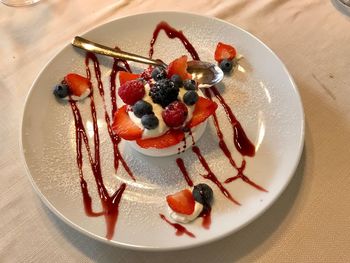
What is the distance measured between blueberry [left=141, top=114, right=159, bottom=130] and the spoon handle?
27cm

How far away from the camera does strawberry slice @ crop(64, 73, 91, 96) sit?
3.91 ft

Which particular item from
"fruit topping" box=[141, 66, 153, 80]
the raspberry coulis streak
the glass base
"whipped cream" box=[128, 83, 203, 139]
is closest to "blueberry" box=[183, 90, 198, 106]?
"whipped cream" box=[128, 83, 203, 139]

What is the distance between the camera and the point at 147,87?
1.11m

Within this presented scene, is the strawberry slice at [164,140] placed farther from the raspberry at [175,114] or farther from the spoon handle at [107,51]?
the spoon handle at [107,51]

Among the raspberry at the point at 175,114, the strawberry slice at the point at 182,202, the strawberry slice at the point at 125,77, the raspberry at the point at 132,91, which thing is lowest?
the strawberry slice at the point at 182,202

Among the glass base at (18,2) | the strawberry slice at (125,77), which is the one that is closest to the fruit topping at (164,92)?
the strawberry slice at (125,77)

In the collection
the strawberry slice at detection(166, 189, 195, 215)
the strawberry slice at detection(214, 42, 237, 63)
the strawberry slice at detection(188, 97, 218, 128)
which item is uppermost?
the strawberry slice at detection(214, 42, 237, 63)

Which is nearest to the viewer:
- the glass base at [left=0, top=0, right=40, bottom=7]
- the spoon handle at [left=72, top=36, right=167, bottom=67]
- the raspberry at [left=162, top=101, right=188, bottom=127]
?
the raspberry at [left=162, top=101, right=188, bottom=127]

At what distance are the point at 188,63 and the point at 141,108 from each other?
10.5 inches

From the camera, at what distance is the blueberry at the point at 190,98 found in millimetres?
1049

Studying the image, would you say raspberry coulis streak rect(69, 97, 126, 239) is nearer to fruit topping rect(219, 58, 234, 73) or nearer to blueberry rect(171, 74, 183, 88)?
blueberry rect(171, 74, 183, 88)

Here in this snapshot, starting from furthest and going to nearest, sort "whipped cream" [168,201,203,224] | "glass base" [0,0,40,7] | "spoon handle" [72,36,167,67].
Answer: "glass base" [0,0,40,7] → "spoon handle" [72,36,167,67] → "whipped cream" [168,201,203,224]

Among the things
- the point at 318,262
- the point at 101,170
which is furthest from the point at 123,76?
the point at 318,262

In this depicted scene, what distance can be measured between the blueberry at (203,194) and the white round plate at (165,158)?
25 millimetres
